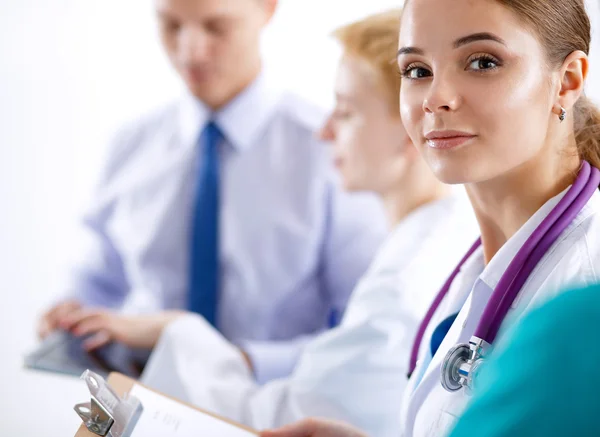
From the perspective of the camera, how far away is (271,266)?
167cm

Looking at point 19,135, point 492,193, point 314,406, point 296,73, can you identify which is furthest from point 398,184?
point 19,135

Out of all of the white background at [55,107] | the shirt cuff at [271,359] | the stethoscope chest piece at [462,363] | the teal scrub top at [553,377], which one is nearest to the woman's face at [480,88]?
the stethoscope chest piece at [462,363]

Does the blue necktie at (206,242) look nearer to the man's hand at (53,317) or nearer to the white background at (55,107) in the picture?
the man's hand at (53,317)

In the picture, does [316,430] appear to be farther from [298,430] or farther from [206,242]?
[206,242]

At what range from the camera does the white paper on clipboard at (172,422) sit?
91 cm

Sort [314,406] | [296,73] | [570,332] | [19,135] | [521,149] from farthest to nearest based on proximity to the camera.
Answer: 1. [19,135]
2. [296,73]
3. [314,406]
4. [521,149]
5. [570,332]

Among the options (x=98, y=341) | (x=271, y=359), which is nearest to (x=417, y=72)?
(x=271, y=359)

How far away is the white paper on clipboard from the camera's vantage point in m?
0.91

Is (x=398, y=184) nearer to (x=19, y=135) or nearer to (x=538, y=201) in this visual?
(x=538, y=201)

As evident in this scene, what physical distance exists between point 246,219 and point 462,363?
0.99 metres

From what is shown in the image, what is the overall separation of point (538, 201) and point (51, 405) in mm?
1136

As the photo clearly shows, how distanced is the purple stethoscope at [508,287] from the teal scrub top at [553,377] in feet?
0.95

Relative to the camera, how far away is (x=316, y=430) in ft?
3.22

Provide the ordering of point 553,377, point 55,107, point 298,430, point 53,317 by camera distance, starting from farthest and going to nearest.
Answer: point 55,107 < point 53,317 < point 298,430 < point 553,377
